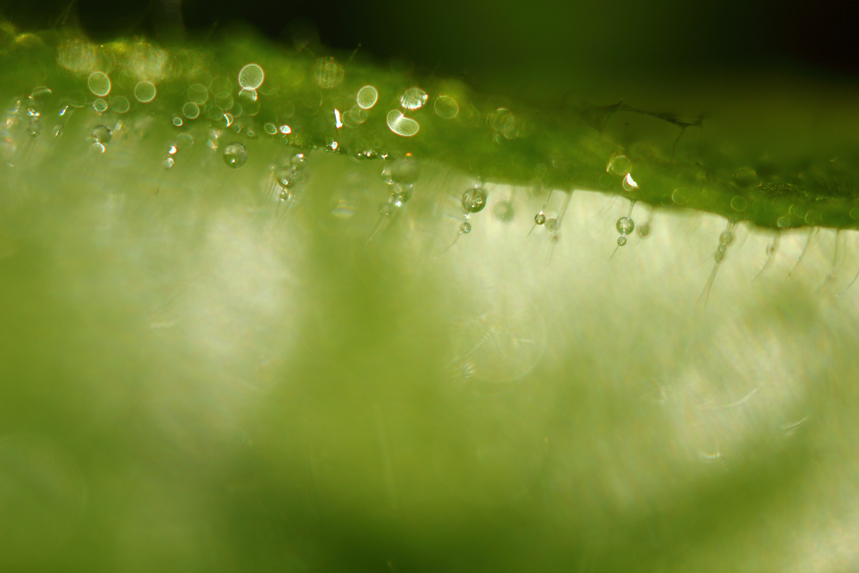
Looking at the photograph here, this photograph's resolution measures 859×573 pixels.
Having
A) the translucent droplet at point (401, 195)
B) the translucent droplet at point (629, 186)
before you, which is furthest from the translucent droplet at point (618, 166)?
the translucent droplet at point (401, 195)

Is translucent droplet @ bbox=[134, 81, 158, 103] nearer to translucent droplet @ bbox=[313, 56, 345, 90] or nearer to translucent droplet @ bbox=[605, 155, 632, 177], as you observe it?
translucent droplet @ bbox=[313, 56, 345, 90]

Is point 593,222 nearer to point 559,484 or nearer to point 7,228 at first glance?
point 559,484

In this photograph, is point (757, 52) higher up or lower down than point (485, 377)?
higher up

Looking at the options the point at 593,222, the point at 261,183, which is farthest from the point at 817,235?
the point at 261,183

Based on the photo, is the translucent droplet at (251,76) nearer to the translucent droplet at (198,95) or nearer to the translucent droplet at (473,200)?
the translucent droplet at (198,95)

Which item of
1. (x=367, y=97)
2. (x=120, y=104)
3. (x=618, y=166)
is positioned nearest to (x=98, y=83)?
(x=120, y=104)
